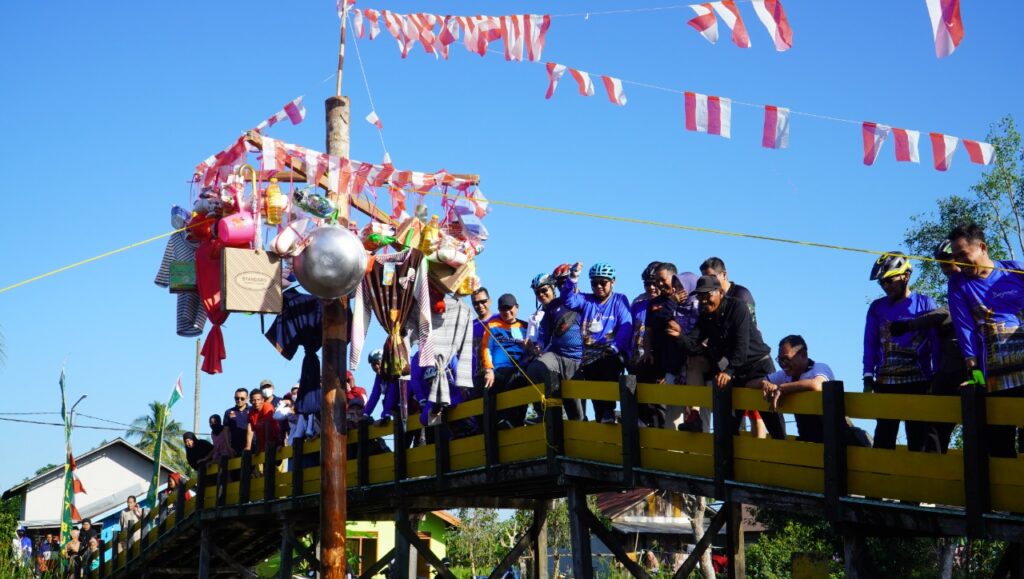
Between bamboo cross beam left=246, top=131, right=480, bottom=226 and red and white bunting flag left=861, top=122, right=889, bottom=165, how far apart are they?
420 cm

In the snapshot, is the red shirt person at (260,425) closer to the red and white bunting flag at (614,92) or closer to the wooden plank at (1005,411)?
the red and white bunting flag at (614,92)

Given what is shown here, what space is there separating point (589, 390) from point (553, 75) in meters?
2.80

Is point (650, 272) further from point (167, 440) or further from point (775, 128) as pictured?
point (167, 440)

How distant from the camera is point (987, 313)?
23.8 ft

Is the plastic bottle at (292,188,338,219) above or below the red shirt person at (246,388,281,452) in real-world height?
above

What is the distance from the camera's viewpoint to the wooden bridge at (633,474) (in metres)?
6.73

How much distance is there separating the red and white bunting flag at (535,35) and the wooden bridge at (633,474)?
289 cm

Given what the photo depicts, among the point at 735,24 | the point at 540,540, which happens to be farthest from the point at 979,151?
the point at 540,540

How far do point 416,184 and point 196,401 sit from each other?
31.4 m

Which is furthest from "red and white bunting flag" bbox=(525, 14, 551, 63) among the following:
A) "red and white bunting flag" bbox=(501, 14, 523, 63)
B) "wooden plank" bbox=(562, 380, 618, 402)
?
"wooden plank" bbox=(562, 380, 618, 402)

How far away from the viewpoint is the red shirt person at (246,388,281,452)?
15.2m

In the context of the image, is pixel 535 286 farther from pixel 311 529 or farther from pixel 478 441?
pixel 311 529

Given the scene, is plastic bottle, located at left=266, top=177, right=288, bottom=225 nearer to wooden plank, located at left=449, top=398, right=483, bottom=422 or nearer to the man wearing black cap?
wooden plank, located at left=449, top=398, right=483, bottom=422

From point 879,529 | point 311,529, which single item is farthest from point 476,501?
point 879,529
